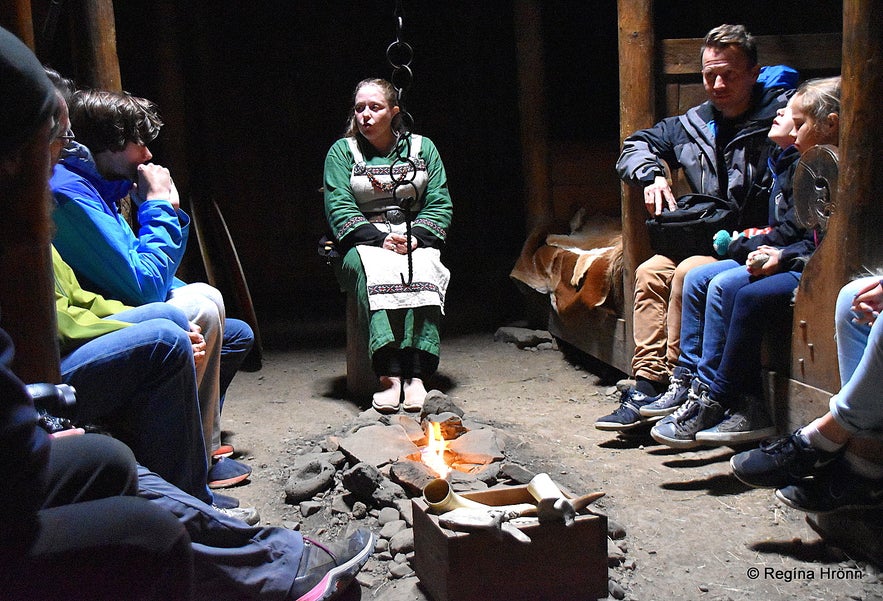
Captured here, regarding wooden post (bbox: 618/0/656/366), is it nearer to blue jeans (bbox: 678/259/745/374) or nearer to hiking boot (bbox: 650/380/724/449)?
blue jeans (bbox: 678/259/745/374)

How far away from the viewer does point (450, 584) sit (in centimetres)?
225

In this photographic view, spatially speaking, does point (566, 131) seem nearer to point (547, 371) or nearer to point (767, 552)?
point (547, 371)

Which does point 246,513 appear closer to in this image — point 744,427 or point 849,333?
point 744,427

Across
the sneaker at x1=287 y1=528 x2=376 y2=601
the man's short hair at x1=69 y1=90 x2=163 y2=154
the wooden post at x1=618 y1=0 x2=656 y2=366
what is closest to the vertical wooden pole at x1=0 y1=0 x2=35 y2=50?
the man's short hair at x1=69 y1=90 x2=163 y2=154

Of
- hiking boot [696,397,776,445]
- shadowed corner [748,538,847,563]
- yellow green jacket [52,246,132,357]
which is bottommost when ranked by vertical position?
shadowed corner [748,538,847,563]

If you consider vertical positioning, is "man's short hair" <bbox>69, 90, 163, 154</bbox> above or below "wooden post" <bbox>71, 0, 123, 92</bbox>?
below

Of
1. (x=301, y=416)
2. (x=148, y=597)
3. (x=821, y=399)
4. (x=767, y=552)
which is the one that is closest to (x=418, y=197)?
(x=301, y=416)

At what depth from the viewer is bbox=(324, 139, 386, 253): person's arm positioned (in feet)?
15.4

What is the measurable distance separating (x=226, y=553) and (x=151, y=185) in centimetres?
155

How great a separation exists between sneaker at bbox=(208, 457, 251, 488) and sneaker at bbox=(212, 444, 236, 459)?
0.04m

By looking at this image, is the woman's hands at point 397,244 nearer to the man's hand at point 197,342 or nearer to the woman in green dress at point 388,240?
the woman in green dress at point 388,240

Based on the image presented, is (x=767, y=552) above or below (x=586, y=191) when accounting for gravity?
below

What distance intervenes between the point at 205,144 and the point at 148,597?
20.2ft

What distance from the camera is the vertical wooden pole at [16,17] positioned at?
2.11 meters
